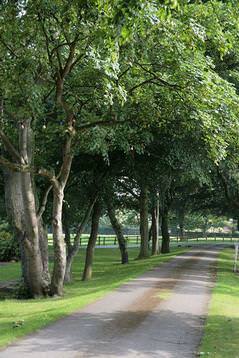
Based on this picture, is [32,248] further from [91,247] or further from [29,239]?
[91,247]

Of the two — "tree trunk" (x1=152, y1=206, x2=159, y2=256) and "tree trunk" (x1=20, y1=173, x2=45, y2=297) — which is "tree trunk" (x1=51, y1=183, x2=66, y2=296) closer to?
"tree trunk" (x1=20, y1=173, x2=45, y2=297)

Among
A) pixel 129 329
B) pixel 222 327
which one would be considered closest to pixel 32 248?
pixel 129 329

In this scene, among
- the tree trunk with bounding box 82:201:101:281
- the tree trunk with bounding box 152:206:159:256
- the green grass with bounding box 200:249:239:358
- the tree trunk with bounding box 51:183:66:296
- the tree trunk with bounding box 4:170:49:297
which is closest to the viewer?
the green grass with bounding box 200:249:239:358

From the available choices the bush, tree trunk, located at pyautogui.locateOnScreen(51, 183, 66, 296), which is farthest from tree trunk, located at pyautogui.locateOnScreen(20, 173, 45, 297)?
the bush

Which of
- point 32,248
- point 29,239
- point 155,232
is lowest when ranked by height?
point 32,248

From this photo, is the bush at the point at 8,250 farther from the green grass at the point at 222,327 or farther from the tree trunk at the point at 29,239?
the green grass at the point at 222,327

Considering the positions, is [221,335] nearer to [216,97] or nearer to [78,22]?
[216,97]

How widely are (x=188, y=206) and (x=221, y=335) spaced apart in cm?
4084

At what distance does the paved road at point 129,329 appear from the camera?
8508 millimetres

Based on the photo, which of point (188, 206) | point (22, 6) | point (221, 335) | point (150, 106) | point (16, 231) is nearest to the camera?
point (221, 335)

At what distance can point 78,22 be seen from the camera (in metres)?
11.1

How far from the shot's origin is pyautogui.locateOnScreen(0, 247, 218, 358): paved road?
8.51 metres

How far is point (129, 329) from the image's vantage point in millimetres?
10242

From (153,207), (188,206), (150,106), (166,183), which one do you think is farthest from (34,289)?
(188,206)
